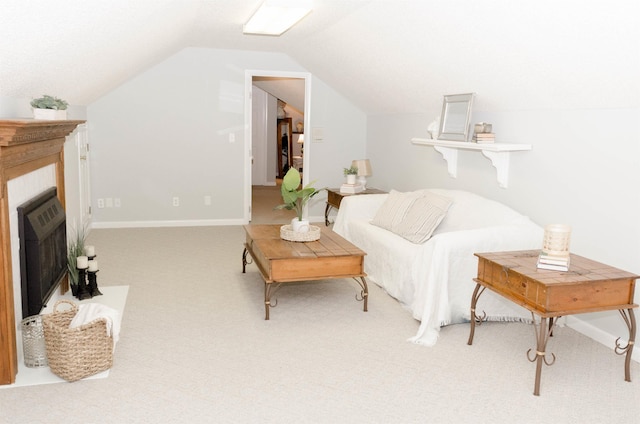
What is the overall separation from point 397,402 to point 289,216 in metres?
5.18

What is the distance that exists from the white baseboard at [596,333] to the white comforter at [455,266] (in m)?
0.29

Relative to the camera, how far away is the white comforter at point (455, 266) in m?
3.65

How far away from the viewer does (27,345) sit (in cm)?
303

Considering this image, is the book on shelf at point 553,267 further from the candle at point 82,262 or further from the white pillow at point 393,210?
the candle at point 82,262

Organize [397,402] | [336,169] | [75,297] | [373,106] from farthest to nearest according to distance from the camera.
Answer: [336,169]
[373,106]
[75,297]
[397,402]

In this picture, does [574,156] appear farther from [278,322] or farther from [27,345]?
[27,345]

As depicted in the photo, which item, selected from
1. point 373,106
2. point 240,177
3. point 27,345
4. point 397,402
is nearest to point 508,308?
point 397,402

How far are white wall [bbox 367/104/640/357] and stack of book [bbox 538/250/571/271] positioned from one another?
0.59 meters

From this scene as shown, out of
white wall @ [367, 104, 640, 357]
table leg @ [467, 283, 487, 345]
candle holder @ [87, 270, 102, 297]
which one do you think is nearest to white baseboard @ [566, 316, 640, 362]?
white wall @ [367, 104, 640, 357]

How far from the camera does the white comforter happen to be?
365 cm

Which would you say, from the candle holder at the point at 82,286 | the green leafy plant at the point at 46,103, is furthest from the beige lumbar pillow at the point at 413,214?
the green leafy plant at the point at 46,103

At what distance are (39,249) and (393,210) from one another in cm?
286

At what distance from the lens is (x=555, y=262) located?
2986 mm

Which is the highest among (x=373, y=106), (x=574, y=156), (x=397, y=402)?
(x=373, y=106)
